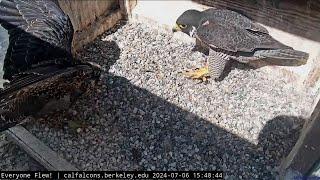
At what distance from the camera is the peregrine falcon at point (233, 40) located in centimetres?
361

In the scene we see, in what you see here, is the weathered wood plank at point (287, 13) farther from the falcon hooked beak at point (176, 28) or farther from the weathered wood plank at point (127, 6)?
the weathered wood plank at point (127, 6)

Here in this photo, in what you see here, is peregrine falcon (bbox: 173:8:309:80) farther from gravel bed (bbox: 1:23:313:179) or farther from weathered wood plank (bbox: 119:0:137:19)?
weathered wood plank (bbox: 119:0:137:19)

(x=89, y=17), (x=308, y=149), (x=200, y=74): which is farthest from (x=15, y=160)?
(x=308, y=149)

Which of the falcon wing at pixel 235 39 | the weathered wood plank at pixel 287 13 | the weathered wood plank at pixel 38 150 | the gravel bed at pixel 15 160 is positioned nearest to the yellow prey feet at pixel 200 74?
the falcon wing at pixel 235 39

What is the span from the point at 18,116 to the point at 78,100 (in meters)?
0.91

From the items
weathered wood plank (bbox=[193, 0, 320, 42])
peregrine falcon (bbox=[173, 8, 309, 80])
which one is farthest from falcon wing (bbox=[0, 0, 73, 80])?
weathered wood plank (bbox=[193, 0, 320, 42])

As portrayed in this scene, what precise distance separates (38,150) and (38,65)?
71 cm

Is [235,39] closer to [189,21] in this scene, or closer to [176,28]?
[189,21]

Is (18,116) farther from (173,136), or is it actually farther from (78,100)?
(173,136)

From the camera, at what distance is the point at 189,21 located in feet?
12.6

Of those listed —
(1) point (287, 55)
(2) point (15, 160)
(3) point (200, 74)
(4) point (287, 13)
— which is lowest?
(2) point (15, 160)

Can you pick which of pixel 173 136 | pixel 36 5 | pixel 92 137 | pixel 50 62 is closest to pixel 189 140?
pixel 173 136

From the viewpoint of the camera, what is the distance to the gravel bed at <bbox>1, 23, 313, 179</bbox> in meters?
3.15

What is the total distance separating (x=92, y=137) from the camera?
10.8ft
